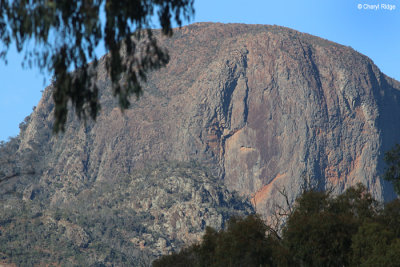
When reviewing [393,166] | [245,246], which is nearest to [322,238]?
[245,246]

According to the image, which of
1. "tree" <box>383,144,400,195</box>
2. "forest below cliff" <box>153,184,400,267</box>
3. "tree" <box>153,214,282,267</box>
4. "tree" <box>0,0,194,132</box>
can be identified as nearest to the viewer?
"tree" <box>0,0,194,132</box>

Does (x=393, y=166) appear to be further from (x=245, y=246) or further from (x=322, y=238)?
(x=322, y=238)

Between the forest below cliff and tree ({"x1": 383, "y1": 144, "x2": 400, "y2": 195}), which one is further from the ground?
tree ({"x1": 383, "y1": 144, "x2": 400, "y2": 195})

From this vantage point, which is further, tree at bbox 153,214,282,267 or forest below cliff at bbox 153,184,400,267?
tree at bbox 153,214,282,267

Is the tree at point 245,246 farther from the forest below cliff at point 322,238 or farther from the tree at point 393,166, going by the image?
the tree at point 393,166

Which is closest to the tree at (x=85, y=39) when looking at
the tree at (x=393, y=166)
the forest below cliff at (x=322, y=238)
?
the forest below cliff at (x=322, y=238)

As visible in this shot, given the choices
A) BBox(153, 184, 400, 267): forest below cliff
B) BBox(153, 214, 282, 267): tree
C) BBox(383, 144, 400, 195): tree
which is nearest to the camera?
BBox(153, 184, 400, 267): forest below cliff

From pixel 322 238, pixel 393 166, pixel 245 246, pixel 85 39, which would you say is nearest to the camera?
pixel 85 39

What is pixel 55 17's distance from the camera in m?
22.3

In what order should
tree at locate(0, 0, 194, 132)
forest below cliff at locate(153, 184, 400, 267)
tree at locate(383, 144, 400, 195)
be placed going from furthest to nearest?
tree at locate(383, 144, 400, 195), forest below cliff at locate(153, 184, 400, 267), tree at locate(0, 0, 194, 132)

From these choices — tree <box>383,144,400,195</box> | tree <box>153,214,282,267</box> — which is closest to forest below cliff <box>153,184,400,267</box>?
tree <box>153,214,282,267</box>

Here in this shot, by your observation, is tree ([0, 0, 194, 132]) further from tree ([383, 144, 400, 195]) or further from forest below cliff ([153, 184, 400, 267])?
tree ([383, 144, 400, 195])

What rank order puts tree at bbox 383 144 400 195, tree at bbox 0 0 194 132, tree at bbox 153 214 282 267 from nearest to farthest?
1. tree at bbox 0 0 194 132
2. tree at bbox 153 214 282 267
3. tree at bbox 383 144 400 195

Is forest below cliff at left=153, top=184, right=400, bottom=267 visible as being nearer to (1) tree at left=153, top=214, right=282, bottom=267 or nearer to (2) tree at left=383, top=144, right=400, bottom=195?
(1) tree at left=153, top=214, right=282, bottom=267
